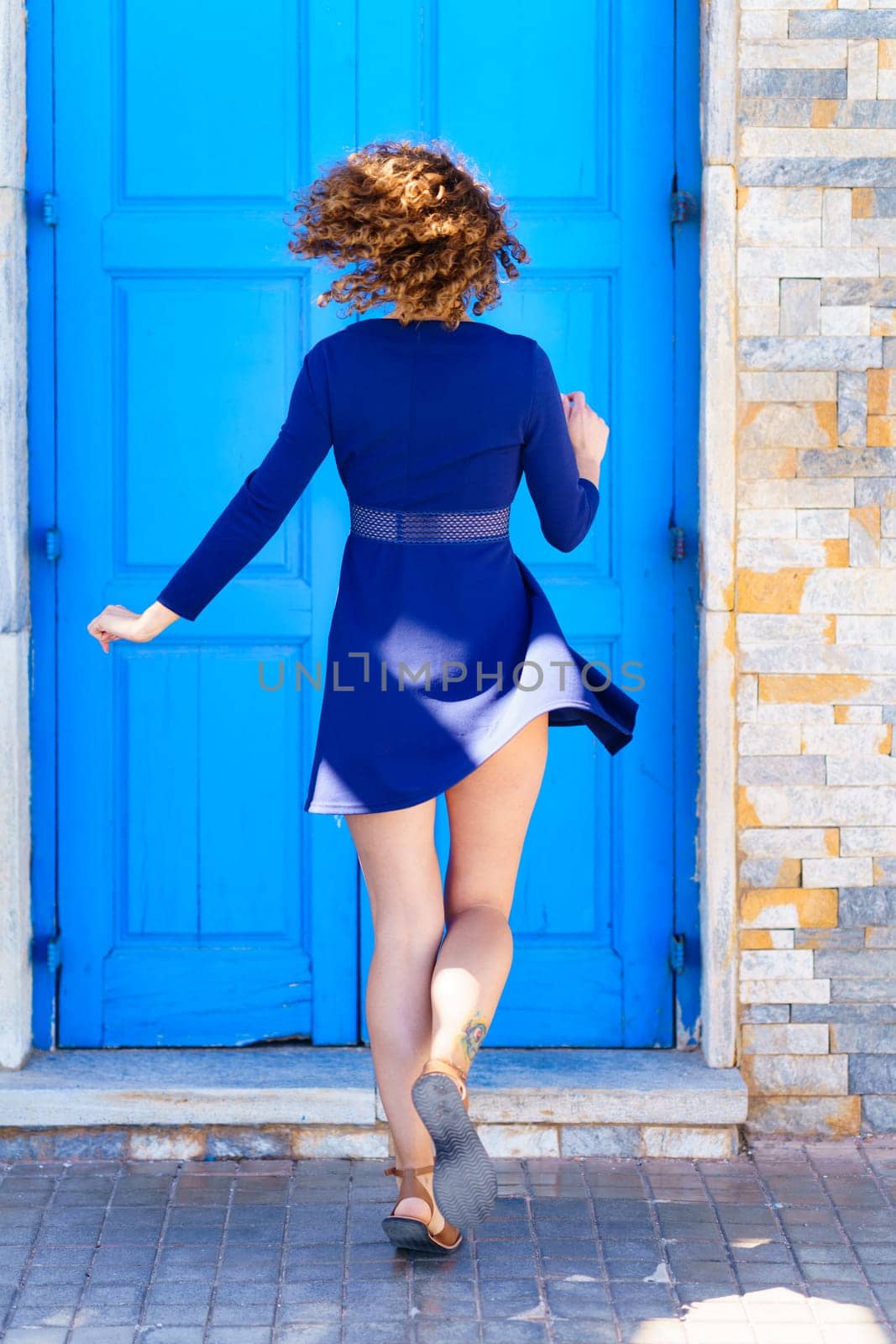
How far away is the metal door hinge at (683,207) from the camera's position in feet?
11.4

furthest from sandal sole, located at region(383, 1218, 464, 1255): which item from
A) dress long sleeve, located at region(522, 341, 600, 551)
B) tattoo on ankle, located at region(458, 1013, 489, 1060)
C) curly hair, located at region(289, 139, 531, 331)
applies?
curly hair, located at region(289, 139, 531, 331)

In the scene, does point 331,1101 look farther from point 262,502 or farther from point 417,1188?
point 262,502

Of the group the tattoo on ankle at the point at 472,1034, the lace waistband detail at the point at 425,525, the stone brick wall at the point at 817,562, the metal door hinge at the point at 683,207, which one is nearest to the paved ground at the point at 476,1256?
the stone brick wall at the point at 817,562

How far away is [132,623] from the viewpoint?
2.70 metres

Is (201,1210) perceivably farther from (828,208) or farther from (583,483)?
(828,208)

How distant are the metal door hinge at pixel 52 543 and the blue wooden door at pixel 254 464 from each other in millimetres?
37

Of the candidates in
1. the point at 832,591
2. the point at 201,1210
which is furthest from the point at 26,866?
the point at 832,591

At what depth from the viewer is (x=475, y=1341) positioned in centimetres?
256

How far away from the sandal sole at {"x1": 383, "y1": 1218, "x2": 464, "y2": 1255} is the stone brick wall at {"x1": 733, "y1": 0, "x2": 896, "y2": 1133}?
1.00 metres

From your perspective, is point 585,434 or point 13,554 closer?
point 585,434

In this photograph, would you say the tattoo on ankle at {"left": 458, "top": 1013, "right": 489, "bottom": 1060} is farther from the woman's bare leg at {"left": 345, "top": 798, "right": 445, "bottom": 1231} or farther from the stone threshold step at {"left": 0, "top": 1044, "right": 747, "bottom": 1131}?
the stone threshold step at {"left": 0, "top": 1044, "right": 747, "bottom": 1131}

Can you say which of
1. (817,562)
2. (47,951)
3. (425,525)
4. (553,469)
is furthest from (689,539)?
(47,951)

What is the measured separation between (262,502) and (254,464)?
1.08 metres

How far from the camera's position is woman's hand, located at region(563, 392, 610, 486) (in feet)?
8.91
